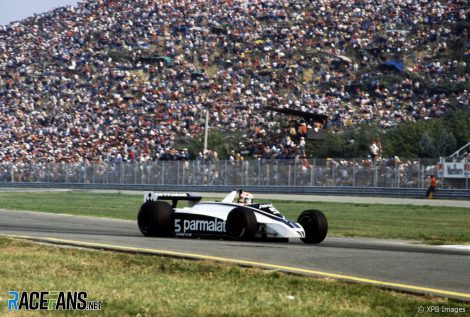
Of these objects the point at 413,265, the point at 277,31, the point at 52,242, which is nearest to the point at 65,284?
the point at 413,265

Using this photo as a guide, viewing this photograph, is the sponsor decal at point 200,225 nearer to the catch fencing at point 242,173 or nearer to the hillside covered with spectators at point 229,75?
the catch fencing at point 242,173

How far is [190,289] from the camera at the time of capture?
1045cm

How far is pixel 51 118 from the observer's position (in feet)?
204

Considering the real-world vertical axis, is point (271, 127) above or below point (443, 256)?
above

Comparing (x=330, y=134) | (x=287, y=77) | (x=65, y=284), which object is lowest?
(x=65, y=284)

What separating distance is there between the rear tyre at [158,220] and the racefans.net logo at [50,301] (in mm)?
8436

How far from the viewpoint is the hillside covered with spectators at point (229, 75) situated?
57031 millimetres

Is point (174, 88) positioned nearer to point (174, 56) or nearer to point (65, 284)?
point (174, 56)

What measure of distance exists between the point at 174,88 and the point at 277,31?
9.21 metres

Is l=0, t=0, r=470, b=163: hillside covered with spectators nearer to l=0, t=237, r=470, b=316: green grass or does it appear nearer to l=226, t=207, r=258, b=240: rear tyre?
l=226, t=207, r=258, b=240: rear tyre

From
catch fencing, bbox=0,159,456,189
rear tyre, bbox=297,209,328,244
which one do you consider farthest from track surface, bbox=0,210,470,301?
catch fencing, bbox=0,159,456,189

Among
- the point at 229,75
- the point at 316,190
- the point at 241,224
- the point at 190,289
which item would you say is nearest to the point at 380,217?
the point at 241,224

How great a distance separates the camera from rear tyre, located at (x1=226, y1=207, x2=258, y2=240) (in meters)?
17.0

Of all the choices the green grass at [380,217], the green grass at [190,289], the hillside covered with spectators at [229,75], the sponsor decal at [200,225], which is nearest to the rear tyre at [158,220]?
the sponsor decal at [200,225]
